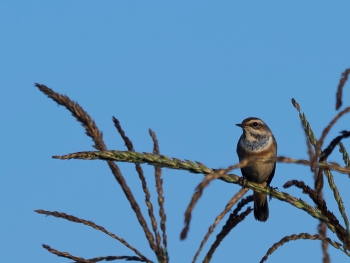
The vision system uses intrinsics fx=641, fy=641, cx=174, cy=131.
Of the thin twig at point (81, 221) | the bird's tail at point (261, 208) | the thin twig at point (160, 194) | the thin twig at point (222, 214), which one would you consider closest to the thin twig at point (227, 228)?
the thin twig at point (222, 214)

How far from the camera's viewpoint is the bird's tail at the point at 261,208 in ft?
38.1

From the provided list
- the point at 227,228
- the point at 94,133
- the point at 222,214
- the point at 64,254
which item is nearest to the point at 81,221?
the point at 64,254

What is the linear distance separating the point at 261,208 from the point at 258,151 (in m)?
1.35

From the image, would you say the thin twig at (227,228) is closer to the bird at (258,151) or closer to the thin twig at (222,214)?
the thin twig at (222,214)

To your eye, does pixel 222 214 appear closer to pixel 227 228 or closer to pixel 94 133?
pixel 227 228

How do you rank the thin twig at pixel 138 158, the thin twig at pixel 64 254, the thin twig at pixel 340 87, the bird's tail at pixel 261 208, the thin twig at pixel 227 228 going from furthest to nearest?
the bird's tail at pixel 261 208 → the thin twig at pixel 64 254 → the thin twig at pixel 227 228 → the thin twig at pixel 138 158 → the thin twig at pixel 340 87

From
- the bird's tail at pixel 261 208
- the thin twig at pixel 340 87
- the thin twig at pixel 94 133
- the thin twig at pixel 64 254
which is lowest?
the thin twig at pixel 64 254

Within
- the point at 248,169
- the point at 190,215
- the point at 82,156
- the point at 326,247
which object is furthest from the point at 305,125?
the point at 248,169

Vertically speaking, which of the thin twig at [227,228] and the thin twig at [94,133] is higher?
A: the thin twig at [94,133]

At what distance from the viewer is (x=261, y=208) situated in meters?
11.7

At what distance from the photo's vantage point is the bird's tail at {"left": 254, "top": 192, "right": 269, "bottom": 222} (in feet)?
38.1

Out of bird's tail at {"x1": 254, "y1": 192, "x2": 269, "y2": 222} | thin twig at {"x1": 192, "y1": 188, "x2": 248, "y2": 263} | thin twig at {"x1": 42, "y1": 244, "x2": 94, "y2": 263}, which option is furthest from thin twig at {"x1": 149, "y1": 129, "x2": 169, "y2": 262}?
bird's tail at {"x1": 254, "y1": 192, "x2": 269, "y2": 222}

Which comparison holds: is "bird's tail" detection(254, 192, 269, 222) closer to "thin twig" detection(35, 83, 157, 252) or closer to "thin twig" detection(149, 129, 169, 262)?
"thin twig" detection(149, 129, 169, 262)

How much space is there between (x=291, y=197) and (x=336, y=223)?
425 millimetres
